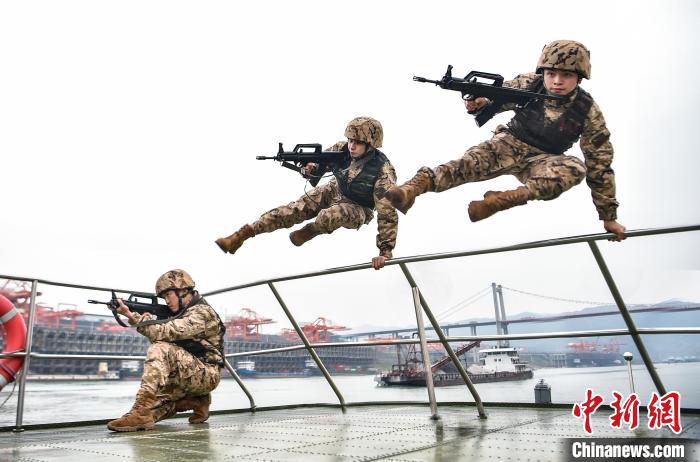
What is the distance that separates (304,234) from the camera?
15.4 ft

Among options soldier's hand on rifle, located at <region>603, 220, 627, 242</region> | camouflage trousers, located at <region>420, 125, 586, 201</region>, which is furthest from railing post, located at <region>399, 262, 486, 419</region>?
soldier's hand on rifle, located at <region>603, 220, 627, 242</region>

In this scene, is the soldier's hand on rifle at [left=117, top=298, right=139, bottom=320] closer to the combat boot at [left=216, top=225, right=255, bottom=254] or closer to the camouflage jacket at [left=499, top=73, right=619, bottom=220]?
the combat boot at [left=216, top=225, right=255, bottom=254]

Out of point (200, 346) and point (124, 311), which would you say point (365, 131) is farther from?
point (124, 311)

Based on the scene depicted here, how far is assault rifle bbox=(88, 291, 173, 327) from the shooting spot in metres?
3.79

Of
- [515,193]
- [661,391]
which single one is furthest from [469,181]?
[661,391]

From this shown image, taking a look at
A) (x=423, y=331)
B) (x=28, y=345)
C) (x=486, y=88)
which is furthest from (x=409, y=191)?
(x=28, y=345)

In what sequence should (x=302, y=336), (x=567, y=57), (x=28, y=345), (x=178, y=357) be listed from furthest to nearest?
(x=302, y=336) < (x=178, y=357) < (x=28, y=345) < (x=567, y=57)

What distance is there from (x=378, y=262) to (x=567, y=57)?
1.69 metres

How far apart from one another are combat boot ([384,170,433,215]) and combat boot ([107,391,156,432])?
1.97 meters

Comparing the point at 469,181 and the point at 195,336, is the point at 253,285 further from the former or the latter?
the point at 469,181

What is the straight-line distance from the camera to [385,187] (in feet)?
13.8

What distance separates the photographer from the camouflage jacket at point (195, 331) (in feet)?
11.5

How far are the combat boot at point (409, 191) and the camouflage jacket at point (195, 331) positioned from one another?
1551 mm

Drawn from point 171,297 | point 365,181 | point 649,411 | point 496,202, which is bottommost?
point 649,411
